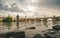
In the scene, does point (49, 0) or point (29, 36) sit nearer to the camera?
point (29, 36)

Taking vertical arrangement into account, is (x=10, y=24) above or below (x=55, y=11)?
below

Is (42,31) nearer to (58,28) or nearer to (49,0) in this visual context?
(58,28)

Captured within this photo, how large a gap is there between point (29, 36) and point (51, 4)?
28.4 inches

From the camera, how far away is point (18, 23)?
2533 millimetres

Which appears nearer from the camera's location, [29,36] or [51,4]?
[29,36]

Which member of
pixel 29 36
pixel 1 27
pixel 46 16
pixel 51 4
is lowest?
pixel 29 36

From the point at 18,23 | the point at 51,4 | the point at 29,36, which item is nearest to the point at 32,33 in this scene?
the point at 29,36

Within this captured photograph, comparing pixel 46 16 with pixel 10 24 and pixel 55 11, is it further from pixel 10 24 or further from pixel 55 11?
pixel 10 24

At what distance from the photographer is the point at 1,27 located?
2.49 m

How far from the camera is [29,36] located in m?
2.46

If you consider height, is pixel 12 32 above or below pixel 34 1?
below

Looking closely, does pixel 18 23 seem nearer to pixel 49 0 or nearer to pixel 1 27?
pixel 1 27

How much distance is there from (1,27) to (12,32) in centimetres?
21

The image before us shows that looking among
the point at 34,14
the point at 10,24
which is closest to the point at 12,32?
the point at 10,24
